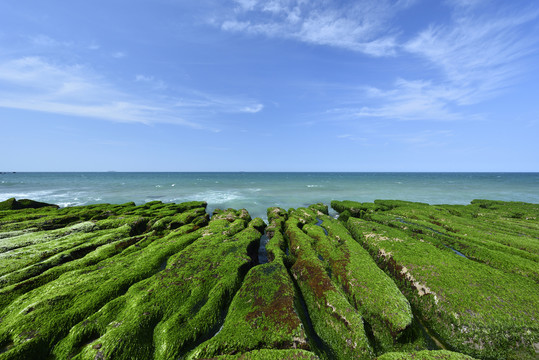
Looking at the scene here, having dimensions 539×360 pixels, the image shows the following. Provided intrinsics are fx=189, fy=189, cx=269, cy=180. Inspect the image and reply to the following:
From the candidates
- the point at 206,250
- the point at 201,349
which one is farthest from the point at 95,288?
the point at 201,349

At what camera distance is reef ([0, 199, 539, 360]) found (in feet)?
20.9

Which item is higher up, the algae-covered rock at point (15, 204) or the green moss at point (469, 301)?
the algae-covered rock at point (15, 204)

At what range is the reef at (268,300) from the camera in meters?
6.37

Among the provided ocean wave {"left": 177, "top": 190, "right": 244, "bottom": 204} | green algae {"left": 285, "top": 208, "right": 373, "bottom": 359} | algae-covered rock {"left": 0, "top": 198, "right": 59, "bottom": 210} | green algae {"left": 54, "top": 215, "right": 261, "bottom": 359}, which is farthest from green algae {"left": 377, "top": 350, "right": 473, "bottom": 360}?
algae-covered rock {"left": 0, "top": 198, "right": 59, "bottom": 210}

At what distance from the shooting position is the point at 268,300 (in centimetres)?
783

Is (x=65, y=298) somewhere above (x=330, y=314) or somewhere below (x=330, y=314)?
above

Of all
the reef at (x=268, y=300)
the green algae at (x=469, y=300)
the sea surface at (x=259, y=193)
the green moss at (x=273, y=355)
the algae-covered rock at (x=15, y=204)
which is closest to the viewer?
the green moss at (x=273, y=355)

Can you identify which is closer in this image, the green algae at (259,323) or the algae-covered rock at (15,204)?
the green algae at (259,323)

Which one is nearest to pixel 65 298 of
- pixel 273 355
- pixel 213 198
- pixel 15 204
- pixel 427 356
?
pixel 273 355

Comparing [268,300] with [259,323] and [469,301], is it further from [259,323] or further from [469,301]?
[469,301]

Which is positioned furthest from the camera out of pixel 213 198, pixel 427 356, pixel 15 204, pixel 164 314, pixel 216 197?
pixel 216 197

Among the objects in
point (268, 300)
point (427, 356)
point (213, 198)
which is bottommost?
point (213, 198)

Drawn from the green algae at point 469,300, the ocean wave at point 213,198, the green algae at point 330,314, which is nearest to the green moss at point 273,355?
the green algae at point 330,314

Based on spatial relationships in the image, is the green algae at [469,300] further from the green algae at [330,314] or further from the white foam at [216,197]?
the white foam at [216,197]
